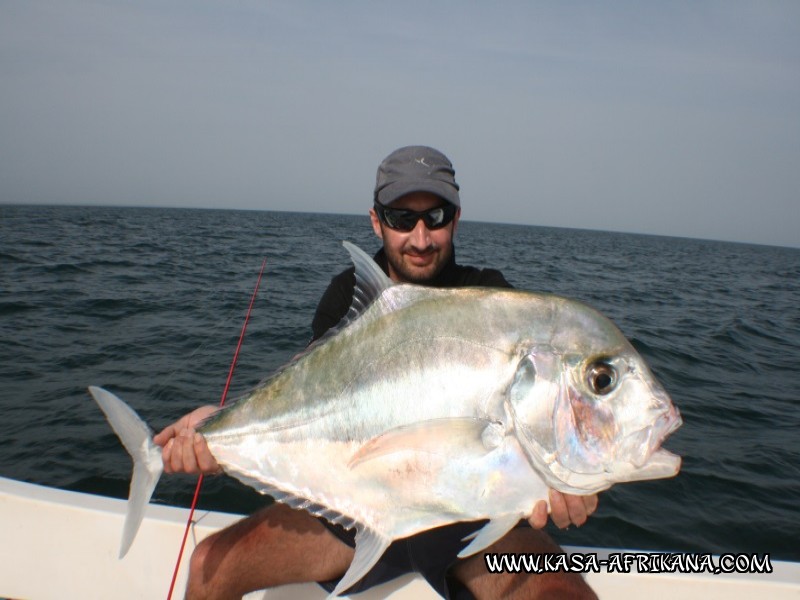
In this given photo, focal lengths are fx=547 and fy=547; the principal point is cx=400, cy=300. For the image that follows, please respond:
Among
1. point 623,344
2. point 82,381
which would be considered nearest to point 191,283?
point 82,381

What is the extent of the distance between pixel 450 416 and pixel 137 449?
4.41 feet

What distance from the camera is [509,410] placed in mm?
1837

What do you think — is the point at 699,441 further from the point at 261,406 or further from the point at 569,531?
the point at 261,406

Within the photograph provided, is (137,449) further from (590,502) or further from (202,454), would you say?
(590,502)

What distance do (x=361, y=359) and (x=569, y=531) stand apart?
3670 millimetres

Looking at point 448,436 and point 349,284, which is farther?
point 349,284

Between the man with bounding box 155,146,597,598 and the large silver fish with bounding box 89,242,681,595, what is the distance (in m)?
0.50

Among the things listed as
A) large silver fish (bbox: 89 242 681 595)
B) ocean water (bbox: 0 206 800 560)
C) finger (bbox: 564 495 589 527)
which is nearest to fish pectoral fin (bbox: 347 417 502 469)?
large silver fish (bbox: 89 242 681 595)

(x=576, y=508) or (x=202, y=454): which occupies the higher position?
(x=576, y=508)

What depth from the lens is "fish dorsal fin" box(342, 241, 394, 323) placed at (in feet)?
6.96

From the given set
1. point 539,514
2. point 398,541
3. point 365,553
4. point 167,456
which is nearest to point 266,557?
point 398,541

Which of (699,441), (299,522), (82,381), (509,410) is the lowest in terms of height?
(82,381)

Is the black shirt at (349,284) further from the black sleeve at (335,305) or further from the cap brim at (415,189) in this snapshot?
the cap brim at (415,189)

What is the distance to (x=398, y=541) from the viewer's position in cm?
258
